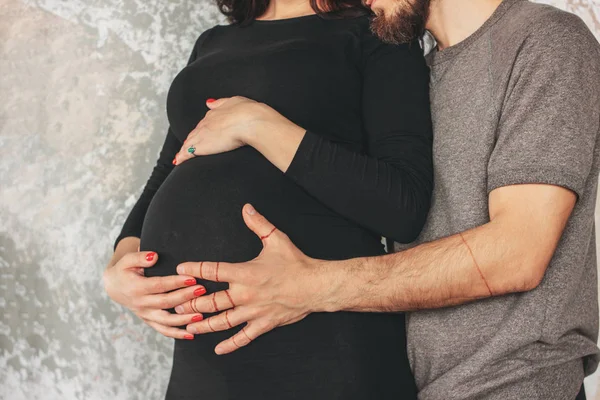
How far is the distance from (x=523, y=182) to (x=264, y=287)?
0.43 meters

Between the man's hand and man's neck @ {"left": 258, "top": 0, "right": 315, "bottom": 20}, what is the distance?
59cm

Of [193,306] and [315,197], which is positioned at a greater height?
[315,197]

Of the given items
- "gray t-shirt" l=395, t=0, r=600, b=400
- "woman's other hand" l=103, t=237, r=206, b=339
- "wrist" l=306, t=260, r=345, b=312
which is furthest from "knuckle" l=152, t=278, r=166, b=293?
"gray t-shirt" l=395, t=0, r=600, b=400

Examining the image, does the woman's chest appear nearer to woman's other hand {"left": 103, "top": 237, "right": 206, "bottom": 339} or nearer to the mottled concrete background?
woman's other hand {"left": 103, "top": 237, "right": 206, "bottom": 339}

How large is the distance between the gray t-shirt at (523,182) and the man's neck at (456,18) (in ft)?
0.13

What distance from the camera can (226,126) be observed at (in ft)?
→ 3.73

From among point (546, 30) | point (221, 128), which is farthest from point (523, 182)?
point (221, 128)

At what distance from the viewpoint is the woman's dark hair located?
1370mm

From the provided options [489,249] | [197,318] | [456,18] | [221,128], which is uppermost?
[456,18]

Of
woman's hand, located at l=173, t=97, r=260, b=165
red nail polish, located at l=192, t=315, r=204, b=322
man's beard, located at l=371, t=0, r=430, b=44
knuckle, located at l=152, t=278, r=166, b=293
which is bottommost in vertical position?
red nail polish, located at l=192, t=315, r=204, b=322

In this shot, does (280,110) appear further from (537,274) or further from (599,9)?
(599,9)

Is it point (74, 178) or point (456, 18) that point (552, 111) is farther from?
point (74, 178)

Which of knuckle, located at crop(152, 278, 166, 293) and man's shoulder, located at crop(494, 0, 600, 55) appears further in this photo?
knuckle, located at crop(152, 278, 166, 293)

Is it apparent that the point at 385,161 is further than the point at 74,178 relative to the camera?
No
